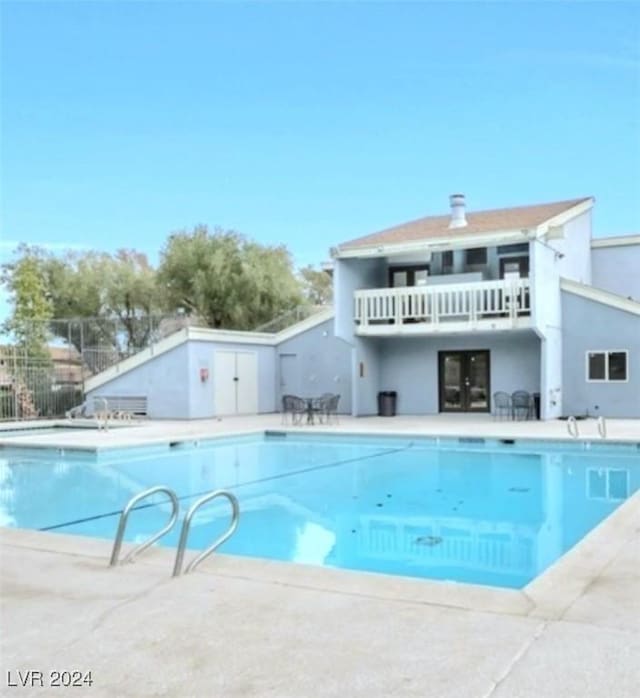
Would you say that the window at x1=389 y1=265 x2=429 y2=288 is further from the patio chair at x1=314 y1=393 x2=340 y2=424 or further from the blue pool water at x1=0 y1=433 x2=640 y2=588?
the blue pool water at x1=0 y1=433 x2=640 y2=588

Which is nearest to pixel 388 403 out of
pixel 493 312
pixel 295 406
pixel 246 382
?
pixel 295 406

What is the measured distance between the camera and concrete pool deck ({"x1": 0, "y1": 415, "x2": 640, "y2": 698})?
121 inches

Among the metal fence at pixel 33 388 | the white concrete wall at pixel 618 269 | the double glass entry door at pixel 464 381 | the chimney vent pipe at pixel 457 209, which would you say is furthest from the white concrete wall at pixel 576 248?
the metal fence at pixel 33 388

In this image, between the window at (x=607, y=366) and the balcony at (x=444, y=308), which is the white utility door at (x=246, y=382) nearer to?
the balcony at (x=444, y=308)

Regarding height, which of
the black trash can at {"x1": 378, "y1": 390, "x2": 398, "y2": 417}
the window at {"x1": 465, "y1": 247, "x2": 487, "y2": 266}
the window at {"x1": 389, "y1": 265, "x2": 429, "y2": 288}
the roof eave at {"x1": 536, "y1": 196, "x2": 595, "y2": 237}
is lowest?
the black trash can at {"x1": 378, "y1": 390, "x2": 398, "y2": 417}

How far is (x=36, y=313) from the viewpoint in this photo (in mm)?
25406

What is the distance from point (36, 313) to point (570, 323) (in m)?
18.3

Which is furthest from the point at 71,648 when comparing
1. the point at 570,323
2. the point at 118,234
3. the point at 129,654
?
the point at 118,234

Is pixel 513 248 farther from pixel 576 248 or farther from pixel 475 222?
pixel 576 248

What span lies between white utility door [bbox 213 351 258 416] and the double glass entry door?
5.93 metres

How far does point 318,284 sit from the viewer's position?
4091 centimetres

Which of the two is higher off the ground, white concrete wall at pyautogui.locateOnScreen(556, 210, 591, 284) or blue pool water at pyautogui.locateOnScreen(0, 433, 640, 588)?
white concrete wall at pyautogui.locateOnScreen(556, 210, 591, 284)

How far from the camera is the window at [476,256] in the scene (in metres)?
19.8

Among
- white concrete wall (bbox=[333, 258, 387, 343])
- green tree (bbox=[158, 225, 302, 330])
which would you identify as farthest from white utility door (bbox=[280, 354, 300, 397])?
green tree (bbox=[158, 225, 302, 330])
